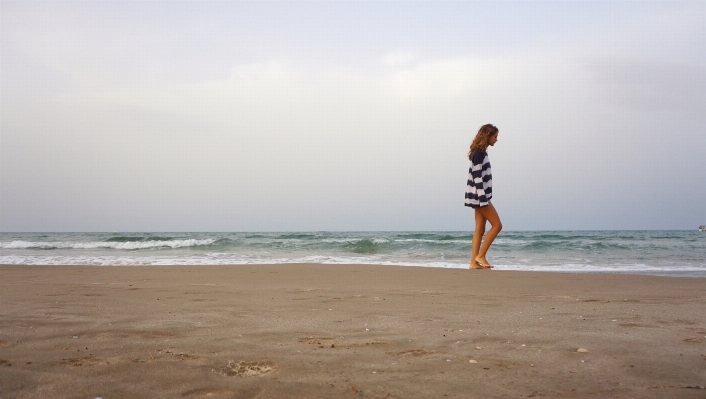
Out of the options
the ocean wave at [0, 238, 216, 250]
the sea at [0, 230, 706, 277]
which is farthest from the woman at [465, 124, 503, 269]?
the ocean wave at [0, 238, 216, 250]

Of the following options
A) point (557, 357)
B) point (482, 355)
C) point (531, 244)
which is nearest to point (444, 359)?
point (482, 355)

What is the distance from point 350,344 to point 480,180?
17.5ft

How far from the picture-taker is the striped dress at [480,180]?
7.32 metres

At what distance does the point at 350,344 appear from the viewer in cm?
241

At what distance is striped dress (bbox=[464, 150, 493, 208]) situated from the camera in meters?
7.32

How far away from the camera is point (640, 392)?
1.69 metres

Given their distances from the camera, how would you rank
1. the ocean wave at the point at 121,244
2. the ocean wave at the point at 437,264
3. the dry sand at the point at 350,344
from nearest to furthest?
the dry sand at the point at 350,344
the ocean wave at the point at 437,264
the ocean wave at the point at 121,244

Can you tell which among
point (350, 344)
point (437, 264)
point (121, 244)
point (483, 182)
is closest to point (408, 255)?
point (437, 264)

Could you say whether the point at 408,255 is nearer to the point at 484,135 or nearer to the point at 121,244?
the point at 484,135

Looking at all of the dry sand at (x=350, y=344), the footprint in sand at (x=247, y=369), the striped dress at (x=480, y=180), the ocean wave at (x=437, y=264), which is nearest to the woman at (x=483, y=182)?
the striped dress at (x=480, y=180)

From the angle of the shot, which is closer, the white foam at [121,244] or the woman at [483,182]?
the woman at [483,182]

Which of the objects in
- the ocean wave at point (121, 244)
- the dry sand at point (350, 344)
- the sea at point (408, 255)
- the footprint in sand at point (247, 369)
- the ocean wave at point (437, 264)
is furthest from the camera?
the ocean wave at point (121, 244)

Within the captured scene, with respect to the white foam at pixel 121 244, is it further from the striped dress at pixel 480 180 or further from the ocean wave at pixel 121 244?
the striped dress at pixel 480 180

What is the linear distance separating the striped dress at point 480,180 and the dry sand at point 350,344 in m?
2.91
